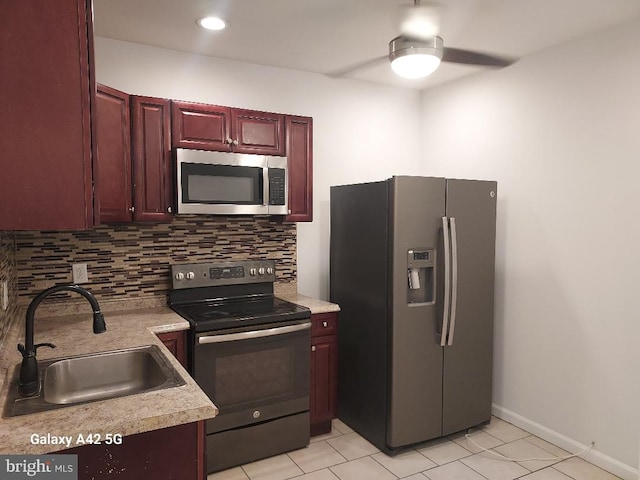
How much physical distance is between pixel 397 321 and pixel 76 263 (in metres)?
1.93

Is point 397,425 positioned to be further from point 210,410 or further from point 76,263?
point 76,263

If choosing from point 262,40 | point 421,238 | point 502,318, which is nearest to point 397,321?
point 421,238

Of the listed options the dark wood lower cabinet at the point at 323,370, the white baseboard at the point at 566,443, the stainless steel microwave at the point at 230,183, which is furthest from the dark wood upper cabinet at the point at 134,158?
the white baseboard at the point at 566,443

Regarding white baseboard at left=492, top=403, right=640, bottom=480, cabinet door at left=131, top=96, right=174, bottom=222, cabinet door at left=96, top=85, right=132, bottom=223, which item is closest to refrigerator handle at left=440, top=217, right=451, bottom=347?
white baseboard at left=492, top=403, right=640, bottom=480

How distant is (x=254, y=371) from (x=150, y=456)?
1247mm

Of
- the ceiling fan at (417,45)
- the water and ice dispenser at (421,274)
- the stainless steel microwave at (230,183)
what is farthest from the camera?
the water and ice dispenser at (421,274)

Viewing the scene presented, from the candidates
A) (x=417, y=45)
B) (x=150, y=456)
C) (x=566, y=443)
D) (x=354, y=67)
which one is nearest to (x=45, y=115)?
(x=150, y=456)

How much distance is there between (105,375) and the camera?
5.92ft

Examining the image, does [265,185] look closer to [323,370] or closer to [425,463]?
[323,370]

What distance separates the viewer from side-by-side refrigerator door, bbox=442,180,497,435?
284cm

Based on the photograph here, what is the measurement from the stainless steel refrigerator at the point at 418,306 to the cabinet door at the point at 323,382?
6.7 inches

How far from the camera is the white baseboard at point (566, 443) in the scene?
250 centimetres

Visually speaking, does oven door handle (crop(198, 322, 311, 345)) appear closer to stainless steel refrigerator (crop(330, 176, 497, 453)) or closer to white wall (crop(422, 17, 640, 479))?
stainless steel refrigerator (crop(330, 176, 497, 453))

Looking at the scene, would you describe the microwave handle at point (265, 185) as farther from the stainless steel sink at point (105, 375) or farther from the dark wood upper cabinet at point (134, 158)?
the stainless steel sink at point (105, 375)
